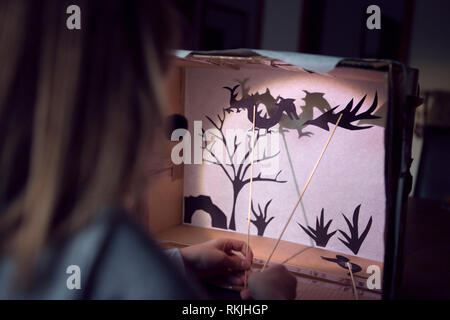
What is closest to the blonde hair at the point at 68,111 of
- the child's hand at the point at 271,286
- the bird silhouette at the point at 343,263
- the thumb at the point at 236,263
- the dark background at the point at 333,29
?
the child's hand at the point at 271,286

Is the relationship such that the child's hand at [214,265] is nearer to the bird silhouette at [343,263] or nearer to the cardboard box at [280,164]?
the cardboard box at [280,164]

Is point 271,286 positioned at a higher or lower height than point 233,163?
lower

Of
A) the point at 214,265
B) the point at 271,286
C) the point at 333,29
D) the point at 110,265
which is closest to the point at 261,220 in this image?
the point at 214,265

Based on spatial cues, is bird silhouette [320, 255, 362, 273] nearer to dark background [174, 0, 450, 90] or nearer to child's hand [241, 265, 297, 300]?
child's hand [241, 265, 297, 300]

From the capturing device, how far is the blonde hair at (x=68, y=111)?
1.18ft

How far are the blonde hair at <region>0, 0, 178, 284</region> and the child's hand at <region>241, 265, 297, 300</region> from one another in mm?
366

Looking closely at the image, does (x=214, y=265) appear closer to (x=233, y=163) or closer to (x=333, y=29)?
(x=233, y=163)

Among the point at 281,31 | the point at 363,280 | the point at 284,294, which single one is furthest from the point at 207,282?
the point at 281,31

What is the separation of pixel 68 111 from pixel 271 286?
46cm

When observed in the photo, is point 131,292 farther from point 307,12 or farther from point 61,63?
point 307,12

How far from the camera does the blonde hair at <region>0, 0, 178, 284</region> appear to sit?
0.36 metres

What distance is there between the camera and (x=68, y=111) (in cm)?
37

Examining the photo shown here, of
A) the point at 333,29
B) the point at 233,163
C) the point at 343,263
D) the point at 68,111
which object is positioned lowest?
the point at 343,263

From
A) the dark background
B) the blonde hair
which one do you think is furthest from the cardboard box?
the dark background
